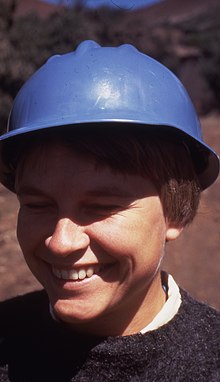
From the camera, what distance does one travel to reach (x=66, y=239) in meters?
1.82

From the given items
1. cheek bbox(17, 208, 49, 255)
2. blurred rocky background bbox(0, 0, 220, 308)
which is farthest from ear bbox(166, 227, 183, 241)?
blurred rocky background bbox(0, 0, 220, 308)

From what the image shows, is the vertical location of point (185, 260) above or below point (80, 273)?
below

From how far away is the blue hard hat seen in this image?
6.33 ft

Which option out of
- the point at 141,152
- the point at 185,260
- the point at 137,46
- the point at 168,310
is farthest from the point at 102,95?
the point at 137,46

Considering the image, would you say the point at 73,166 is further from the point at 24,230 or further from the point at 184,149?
the point at 184,149

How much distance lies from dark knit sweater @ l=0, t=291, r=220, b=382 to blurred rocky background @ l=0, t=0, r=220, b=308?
3.68 ft

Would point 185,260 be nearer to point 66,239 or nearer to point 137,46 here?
point 66,239

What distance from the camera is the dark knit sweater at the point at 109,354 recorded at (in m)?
2.05

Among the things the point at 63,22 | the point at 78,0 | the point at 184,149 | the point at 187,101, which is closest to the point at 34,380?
the point at 184,149

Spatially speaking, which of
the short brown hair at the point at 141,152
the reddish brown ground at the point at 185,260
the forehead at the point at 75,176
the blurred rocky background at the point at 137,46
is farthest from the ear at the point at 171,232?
the reddish brown ground at the point at 185,260

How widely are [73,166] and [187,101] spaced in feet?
2.04

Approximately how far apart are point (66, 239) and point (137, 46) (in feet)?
74.6

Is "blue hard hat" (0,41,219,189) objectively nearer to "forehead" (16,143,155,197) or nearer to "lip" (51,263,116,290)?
"forehead" (16,143,155,197)

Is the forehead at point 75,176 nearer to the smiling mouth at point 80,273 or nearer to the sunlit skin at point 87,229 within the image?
the sunlit skin at point 87,229
